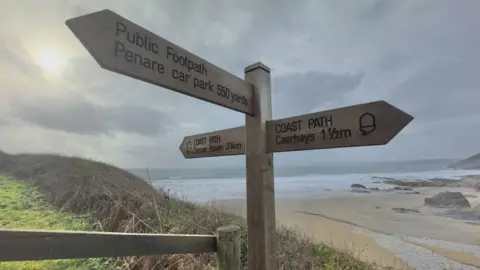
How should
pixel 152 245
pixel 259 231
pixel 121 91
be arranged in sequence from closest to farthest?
pixel 152 245, pixel 259 231, pixel 121 91

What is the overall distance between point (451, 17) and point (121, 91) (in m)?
5.47

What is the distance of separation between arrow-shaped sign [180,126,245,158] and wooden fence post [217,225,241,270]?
547 millimetres

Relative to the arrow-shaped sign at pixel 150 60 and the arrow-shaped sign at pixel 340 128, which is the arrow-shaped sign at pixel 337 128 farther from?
the arrow-shaped sign at pixel 150 60

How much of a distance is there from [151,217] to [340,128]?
3.21 m

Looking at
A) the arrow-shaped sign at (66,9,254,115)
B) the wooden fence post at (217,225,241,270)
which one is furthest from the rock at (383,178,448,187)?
the arrow-shaped sign at (66,9,254,115)

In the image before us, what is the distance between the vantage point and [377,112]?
120 centimetres

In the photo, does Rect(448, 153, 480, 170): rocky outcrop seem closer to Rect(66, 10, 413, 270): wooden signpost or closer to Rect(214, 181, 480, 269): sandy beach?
Rect(214, 181, 480, 269): sandy beach

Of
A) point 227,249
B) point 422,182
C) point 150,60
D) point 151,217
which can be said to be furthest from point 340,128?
point 422,182

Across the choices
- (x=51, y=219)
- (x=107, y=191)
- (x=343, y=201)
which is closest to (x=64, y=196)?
(x=51, y=219)

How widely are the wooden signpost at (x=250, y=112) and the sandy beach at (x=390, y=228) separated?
2404 millimetres

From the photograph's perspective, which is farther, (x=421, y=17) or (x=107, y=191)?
(x=107, y=191)

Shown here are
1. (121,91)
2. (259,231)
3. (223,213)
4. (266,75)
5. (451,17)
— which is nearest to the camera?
(259,231)

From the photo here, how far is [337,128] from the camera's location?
1.31m

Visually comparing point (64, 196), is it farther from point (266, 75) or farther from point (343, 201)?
point (343, 201)
